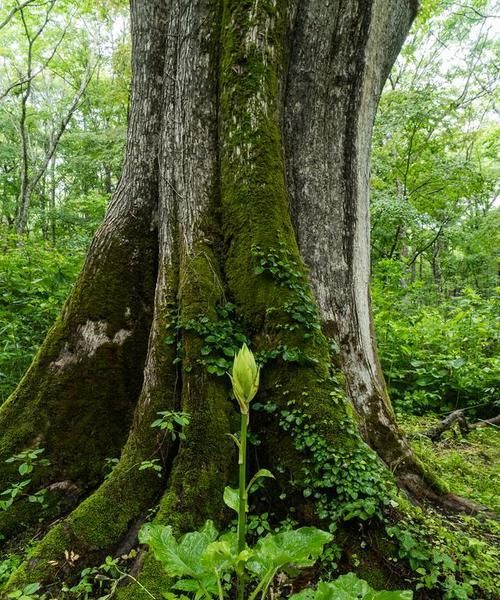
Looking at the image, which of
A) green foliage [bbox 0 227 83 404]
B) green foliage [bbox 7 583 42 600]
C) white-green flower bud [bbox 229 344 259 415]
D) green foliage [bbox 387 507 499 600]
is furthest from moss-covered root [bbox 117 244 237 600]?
green foliage [bbox 0 227 83 404]

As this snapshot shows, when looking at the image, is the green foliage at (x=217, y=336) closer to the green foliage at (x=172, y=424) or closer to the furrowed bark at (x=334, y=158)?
the green foliage at (x=172, y=424)

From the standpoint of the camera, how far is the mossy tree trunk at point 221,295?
7.29 feet

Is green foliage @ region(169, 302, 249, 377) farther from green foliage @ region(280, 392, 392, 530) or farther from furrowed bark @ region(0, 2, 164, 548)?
furrowed bark @ region(0, 2, 164, 548)

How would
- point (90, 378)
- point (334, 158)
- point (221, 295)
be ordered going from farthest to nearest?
point (334, 158) < point (90, 378) < point (221, 295)

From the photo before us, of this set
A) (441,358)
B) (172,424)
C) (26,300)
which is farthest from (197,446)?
(441,358)

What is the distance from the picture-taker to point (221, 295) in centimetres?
268

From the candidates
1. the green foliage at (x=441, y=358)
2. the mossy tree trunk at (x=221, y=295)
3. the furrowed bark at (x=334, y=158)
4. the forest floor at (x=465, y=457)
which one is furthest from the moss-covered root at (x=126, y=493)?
the green foliage at (x=441, y=358)

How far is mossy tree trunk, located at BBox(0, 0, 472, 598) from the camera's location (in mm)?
2223

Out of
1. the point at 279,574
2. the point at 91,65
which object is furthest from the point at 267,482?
the point at 91,65

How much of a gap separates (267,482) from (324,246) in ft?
5.56

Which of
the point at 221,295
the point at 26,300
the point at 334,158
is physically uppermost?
the point at 334,158

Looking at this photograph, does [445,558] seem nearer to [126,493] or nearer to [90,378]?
[126,493]

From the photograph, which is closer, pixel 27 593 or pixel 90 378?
pixel 27 593

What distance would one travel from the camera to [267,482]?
7.68 ft
